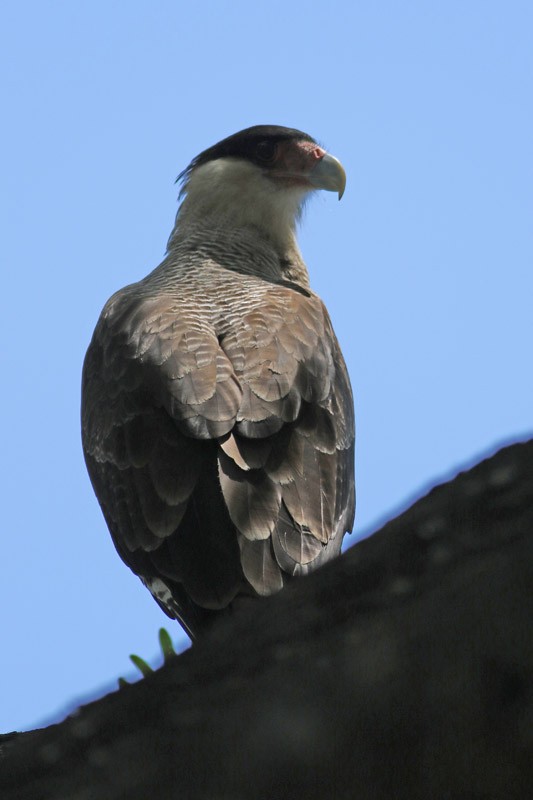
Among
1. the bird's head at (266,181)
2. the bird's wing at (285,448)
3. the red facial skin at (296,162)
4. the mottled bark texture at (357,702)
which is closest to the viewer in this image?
the mottled bark texture at (357,702)

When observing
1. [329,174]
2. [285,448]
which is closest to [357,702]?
[285,448]

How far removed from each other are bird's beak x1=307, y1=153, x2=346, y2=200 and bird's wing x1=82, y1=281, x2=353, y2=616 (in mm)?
2455

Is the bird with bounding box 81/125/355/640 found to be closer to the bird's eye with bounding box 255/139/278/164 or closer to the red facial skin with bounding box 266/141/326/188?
the red facial skin with bounding box 266/141/326/188

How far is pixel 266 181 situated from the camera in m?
9.27

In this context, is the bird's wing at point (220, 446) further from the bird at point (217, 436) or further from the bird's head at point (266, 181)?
the bird's head at point (266, 181)

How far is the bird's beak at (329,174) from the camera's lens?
9.20m

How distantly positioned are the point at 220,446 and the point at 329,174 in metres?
4.06

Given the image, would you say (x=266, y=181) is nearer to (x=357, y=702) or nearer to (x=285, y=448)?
(x=285, y=448)

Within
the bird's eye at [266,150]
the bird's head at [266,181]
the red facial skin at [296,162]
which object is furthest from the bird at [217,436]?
the bird's eye at [266,150]

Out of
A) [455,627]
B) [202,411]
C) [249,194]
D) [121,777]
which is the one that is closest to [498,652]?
[455,627]

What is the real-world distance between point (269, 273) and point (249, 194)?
3.58ft

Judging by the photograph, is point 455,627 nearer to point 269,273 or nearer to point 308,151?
point 269,273

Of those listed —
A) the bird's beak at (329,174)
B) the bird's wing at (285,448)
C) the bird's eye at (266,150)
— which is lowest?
the bird's wing at (285,448)

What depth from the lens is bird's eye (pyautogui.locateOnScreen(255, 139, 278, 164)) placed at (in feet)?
30.6
